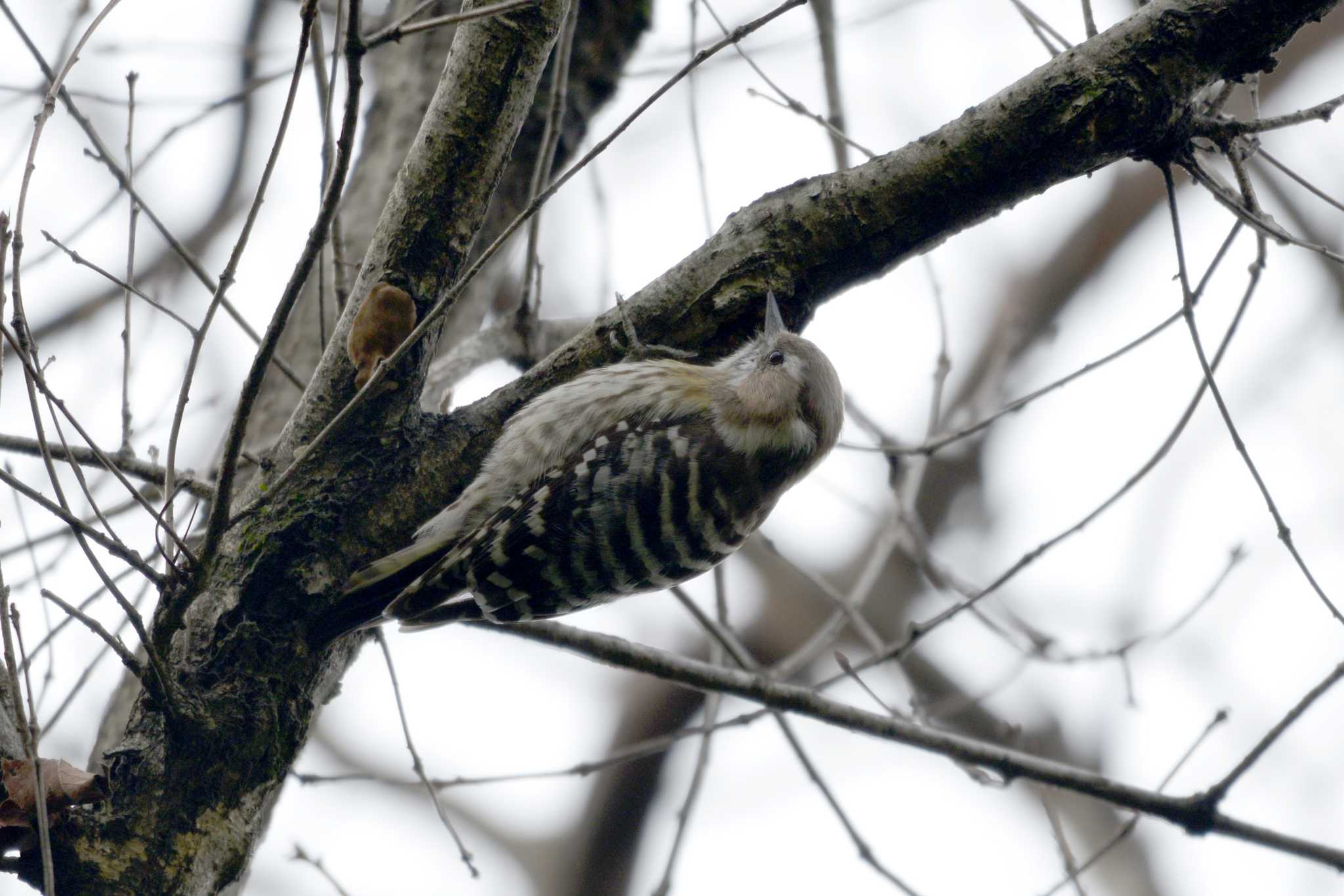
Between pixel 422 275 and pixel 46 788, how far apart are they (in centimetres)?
142

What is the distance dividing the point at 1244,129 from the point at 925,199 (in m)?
0.75

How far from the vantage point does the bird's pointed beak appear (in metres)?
3.21

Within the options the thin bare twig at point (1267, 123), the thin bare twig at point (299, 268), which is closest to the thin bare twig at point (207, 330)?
the thin bare twig at point (299, 268)

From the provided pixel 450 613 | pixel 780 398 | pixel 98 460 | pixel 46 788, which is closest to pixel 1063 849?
pixel 780 398

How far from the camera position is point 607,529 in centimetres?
373

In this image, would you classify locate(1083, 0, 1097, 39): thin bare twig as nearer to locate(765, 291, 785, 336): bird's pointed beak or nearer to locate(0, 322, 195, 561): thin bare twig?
locate(765, 291, 785, 336): bird's pointed beak

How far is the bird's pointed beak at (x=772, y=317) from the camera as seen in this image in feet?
10.5

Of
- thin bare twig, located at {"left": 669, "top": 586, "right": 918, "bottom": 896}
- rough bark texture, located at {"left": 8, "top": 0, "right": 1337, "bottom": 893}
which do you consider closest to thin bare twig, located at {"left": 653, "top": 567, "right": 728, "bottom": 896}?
thin bare twig, located at {"left": 669, "top": 586, "right": 918, "bottom": 896}

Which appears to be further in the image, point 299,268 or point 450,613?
point 450,613

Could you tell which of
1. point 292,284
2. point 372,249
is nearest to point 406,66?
point 372,249

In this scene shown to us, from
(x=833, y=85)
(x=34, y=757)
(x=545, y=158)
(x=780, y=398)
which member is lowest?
(x=34, y=757)

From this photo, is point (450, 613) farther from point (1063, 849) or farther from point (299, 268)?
point (1063, 849)

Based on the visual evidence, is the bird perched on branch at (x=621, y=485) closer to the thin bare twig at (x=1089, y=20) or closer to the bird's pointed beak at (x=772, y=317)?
the bird's pointed beak at (x=772, y=317)

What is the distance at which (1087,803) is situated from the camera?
7.85m
